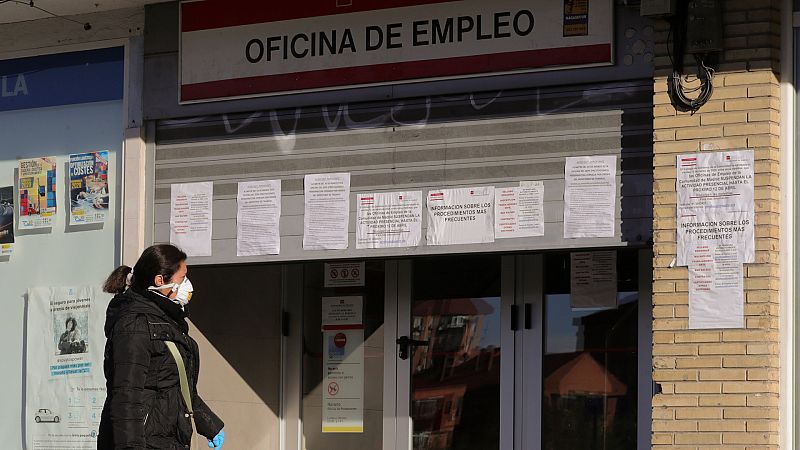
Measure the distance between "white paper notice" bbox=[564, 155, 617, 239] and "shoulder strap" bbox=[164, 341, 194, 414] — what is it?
2415 mm

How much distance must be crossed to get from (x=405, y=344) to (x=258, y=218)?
1561 millimetres

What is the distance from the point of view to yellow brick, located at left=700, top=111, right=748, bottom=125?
7094 mm

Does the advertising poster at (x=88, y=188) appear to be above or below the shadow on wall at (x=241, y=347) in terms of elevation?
above

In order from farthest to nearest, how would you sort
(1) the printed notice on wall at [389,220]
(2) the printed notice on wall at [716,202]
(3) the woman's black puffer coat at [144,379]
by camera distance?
(1) the printed notice on wall at [389,220], (2) the printed notice on wall at [716,202], (3) the woman's black puffer coat at [144,379]

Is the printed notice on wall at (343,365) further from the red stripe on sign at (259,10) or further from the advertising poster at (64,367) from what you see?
the red stripe on sign at (259,10)

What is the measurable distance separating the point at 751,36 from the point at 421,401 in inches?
144

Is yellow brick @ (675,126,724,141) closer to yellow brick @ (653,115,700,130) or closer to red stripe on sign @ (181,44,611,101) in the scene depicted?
yellow brick @ (653,115,700,130)

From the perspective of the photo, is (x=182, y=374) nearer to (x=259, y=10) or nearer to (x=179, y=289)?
(x=179, y=289)

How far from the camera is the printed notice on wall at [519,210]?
307 inches

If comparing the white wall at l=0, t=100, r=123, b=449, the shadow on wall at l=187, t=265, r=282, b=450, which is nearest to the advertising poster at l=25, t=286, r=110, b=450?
the white wall at l=0, t=100, r=123, b=449

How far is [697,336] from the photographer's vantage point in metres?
6.99

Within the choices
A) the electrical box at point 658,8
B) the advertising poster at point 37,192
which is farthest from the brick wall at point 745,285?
the advertising poster at point 37,192

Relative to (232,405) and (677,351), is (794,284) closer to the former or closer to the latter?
(677,351)

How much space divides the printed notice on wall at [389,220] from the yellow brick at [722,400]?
2.06 metres
